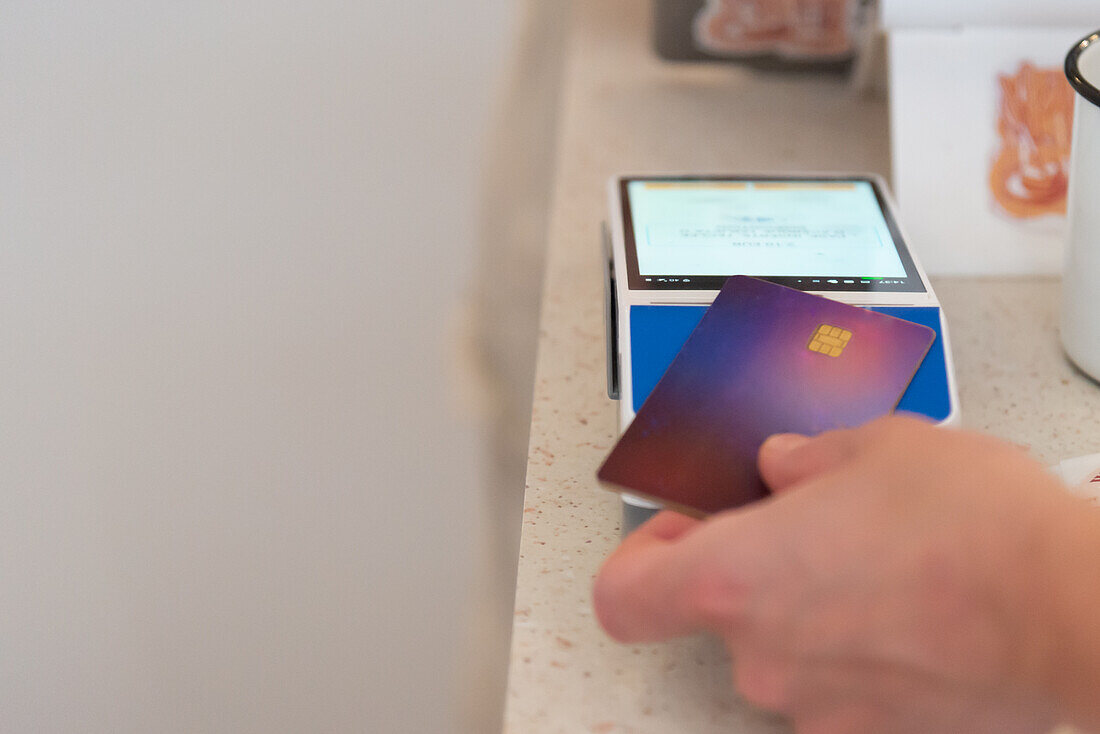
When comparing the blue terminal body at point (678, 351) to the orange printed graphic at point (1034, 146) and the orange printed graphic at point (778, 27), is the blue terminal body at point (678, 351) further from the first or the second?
the orange printed graphic at point (778, 27)

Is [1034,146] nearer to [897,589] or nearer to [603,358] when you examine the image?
[603,358]

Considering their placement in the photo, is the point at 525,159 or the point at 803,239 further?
the point at 525,159

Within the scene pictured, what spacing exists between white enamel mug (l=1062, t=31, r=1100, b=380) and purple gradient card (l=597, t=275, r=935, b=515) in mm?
102

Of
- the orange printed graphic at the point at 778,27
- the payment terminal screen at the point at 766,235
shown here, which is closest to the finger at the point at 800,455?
the payment terminal screen at the point at 766,235

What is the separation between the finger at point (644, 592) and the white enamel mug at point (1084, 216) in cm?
25

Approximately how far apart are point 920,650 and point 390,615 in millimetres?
790

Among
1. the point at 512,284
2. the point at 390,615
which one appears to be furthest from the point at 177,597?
the point at 512,284

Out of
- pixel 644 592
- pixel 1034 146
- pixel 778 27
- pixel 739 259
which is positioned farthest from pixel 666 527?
pixel 778 27

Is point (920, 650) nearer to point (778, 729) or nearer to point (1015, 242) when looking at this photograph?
point (778, 729)

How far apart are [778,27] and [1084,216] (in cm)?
38

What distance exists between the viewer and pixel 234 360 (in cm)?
89

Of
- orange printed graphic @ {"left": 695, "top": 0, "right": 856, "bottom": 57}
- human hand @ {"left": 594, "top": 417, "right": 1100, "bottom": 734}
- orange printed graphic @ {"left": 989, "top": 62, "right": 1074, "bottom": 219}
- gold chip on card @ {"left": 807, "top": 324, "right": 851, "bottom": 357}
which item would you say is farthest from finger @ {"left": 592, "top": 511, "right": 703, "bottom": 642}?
orange printed graphic @ {"left": 695, "top": 0, "right": 856, "bottom": 57}

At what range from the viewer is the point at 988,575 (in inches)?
9.4

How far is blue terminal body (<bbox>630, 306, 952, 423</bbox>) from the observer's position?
1.16 ft
